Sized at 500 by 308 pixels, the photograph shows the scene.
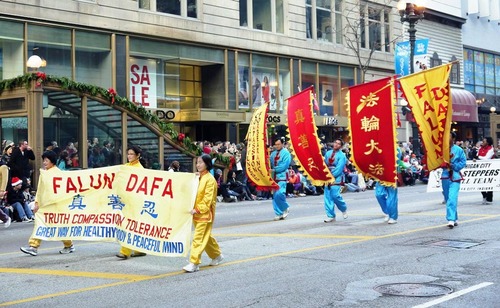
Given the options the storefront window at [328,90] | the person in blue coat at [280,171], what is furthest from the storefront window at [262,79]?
the person in blue coat at [280,171]

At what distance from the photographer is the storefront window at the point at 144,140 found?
956 inches

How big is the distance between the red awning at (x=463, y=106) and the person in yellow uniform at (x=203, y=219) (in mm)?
38270

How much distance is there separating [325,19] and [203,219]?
98.6 feet

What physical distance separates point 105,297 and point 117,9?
70.5ft

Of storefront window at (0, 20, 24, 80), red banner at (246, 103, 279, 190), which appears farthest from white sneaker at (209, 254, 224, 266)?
storefront window at (0, 20, 24, 80)

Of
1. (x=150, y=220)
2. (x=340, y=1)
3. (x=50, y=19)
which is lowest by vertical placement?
(x=150, y=220)

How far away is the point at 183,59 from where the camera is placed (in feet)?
99.9

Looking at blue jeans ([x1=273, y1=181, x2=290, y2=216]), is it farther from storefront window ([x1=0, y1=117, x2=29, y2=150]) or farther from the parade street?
storefront window ([x1=0, y1=117, x2=29, y2=150])

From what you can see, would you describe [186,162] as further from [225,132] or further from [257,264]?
[257,264]

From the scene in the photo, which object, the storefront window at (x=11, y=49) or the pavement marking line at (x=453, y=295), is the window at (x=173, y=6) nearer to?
the storefront window at (x=11, y=49)

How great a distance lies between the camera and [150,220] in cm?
966

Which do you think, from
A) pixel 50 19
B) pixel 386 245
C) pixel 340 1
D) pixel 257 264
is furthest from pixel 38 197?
pixel 340 1

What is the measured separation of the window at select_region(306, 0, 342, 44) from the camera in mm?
36875

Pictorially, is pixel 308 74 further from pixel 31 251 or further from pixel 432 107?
pixel 31 251
